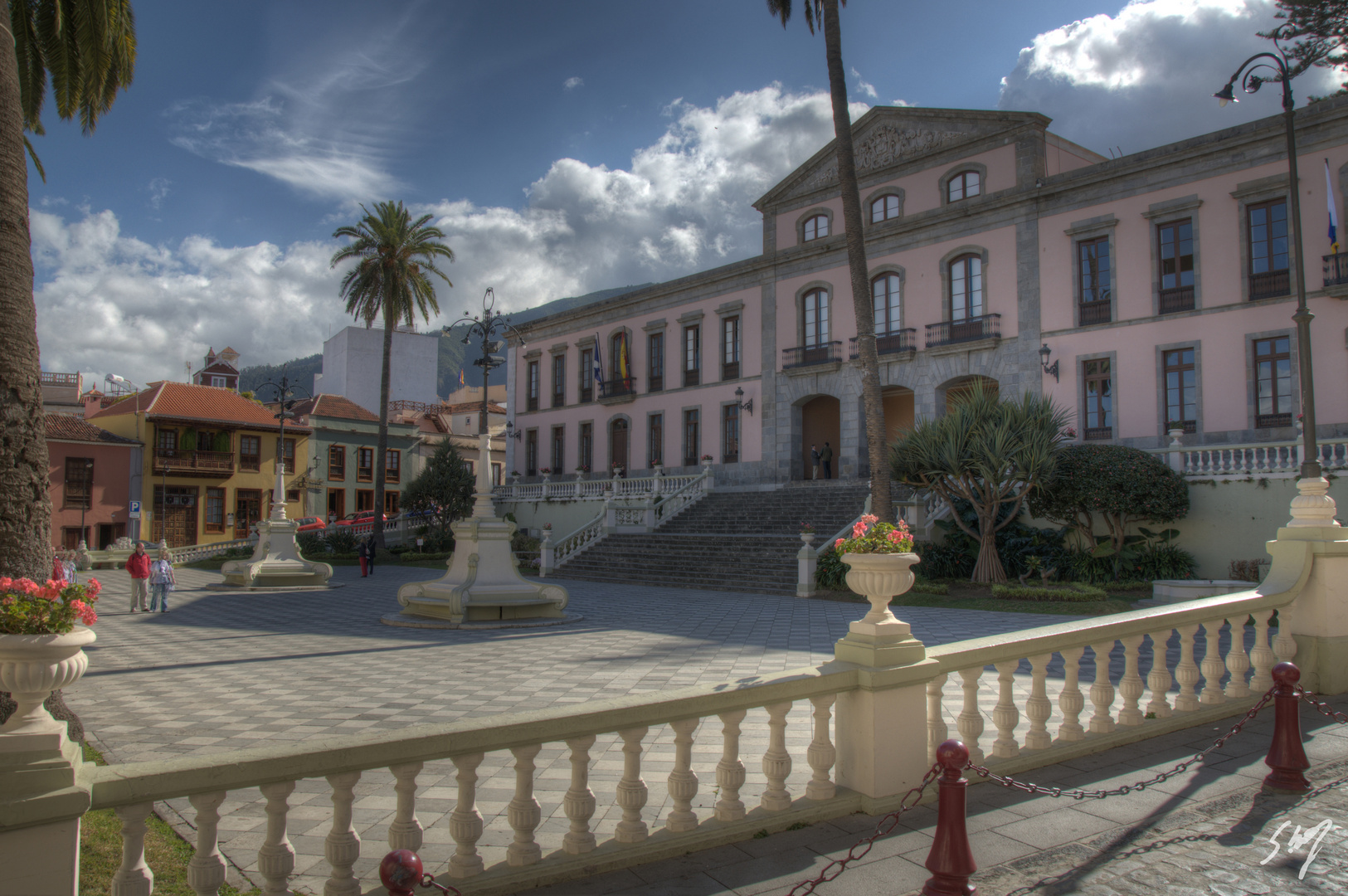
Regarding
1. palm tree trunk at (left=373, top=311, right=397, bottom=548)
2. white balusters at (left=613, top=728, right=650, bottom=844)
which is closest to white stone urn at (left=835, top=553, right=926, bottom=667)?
white balusters at (left=613, top=728, right=650, bottom=844)

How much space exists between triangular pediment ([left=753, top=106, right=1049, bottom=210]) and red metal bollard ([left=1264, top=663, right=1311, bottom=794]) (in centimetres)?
2458

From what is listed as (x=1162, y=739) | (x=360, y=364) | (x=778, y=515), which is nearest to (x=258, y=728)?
(x=1162, y=739)

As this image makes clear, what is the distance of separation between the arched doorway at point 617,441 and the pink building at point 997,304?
3.4 inches

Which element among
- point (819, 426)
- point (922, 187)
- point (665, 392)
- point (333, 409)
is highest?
point (922, 187)

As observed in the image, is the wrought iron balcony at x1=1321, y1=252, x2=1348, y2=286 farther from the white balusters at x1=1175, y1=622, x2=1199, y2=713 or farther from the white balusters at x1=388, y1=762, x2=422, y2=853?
the white balusters at x1=388, y1=762, x2=422, y2=853

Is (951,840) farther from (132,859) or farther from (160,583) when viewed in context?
(160,583)

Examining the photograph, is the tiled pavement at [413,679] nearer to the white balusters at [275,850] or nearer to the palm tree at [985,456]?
the white balusters at [275,850]

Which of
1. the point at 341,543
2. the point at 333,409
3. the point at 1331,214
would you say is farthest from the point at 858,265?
the point at 333,409

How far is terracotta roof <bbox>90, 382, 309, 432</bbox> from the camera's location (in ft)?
137

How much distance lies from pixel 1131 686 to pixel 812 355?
84.5 feet

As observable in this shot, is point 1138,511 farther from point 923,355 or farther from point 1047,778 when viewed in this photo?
point 1047,778

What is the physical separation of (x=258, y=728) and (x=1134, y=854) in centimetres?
626

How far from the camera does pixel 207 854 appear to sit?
2979mm

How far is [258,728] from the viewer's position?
6.77m
